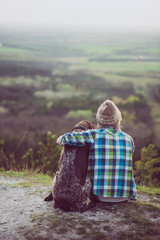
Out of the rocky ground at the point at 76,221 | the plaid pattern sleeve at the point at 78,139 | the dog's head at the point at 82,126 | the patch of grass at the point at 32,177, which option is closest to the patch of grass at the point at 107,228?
the rocky ground at the point at 76,221

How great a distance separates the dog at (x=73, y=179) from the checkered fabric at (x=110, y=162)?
11 cm

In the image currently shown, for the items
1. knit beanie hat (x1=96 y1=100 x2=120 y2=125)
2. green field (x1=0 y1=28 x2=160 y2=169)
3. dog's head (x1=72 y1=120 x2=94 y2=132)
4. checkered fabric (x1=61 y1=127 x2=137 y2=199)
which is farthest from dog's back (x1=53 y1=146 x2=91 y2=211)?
green field (x1=0 y1=28 x2=160 y2=169)

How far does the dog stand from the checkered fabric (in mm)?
113

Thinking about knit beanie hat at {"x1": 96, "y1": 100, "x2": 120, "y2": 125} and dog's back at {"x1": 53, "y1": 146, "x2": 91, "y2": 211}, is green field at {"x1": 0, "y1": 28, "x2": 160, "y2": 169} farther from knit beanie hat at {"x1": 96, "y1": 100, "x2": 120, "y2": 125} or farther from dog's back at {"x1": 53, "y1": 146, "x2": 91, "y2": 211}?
knit beanie hat at {"x1": 96, "y1": 100, "x2": 120, "y2": 125}

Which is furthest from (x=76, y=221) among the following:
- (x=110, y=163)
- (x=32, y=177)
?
(x=32, y=177)

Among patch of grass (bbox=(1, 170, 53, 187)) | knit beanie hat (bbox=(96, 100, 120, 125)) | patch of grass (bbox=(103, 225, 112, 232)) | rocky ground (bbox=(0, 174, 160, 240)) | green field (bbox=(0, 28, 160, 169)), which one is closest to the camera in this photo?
rocky ground (bbox=(0, 174, 160, 240))

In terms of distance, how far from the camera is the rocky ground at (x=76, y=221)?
3252mm

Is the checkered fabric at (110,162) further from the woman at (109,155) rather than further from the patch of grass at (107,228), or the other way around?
the patch of grass at (107,228)

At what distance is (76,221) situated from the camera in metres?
3.51

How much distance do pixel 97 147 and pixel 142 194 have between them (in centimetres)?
204

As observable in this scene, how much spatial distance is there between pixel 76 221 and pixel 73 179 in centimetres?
54

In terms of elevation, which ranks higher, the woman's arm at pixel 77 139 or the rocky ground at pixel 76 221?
the woman's arm at pixel 77 139

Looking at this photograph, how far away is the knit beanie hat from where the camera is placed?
3.55 meters

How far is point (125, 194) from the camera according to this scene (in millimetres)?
3766
